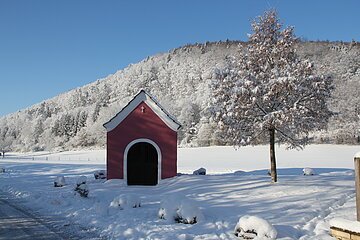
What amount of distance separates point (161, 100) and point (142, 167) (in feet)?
359

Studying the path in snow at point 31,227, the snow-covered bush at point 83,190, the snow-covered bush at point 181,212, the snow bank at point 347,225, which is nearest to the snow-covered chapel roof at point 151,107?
the snow-covered bush at point 83,190

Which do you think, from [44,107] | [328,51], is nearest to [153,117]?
[328,51]

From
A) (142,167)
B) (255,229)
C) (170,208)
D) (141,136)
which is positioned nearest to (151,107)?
(141,136)

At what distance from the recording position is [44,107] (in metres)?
168

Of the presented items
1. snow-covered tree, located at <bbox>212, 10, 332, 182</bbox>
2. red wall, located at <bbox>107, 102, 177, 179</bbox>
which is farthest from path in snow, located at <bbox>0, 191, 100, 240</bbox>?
snow-covered tree, located at <bbox>212, 10, 332, 182</bbox>

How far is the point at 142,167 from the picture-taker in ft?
65.1

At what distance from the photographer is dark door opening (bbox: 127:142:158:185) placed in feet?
64.8

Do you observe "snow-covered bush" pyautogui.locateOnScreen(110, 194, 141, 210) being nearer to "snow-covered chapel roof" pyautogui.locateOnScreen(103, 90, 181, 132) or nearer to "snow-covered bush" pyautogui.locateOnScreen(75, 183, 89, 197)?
"snow-covered bush" pyautogui.locateOnScreen(75, 183, 89, 197)

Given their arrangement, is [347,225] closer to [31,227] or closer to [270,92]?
[31,227]

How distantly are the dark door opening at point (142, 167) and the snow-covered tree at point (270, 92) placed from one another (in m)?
4.89

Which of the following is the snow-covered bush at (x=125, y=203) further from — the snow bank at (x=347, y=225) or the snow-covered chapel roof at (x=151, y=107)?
the snow-covered chapel roof at (x=151, y=107)

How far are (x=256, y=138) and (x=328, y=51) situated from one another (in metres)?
119

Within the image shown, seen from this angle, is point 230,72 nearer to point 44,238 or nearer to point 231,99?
point 231,99

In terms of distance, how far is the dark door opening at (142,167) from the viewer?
19766 millimetres
